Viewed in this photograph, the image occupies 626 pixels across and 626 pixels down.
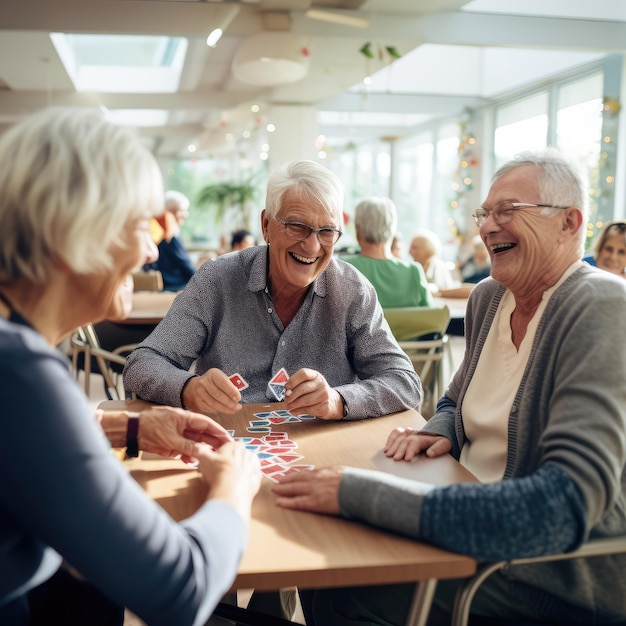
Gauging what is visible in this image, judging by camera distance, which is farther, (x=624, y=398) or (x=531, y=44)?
(x=531, y=44)

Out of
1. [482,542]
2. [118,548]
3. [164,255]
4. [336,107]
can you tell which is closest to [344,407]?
[482,542]

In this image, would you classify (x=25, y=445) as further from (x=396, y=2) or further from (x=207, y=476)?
(x=396, y=2)

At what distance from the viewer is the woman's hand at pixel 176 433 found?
55.4 inches

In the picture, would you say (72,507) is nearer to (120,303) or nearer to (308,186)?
(120,303)

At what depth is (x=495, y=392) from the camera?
163 cm

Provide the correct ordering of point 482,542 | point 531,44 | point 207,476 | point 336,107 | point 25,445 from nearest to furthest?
point 25,445, point 482,542, point 207,476, point 531,44, point 336,107

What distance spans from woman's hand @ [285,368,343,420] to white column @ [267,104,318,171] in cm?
925

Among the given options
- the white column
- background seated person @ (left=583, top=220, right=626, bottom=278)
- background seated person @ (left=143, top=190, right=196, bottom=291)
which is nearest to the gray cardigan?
background seated person @ (left=583, top=220, right=626, bottom=278)

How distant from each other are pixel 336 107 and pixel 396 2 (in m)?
4.91

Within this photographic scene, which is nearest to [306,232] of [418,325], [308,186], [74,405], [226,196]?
[308,186]

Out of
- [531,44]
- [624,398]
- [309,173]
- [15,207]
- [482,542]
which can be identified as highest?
[531,44]

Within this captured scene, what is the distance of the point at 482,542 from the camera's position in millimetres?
1078

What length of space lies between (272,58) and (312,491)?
17.3 ft

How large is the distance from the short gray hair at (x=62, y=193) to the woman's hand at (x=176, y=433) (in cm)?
52
